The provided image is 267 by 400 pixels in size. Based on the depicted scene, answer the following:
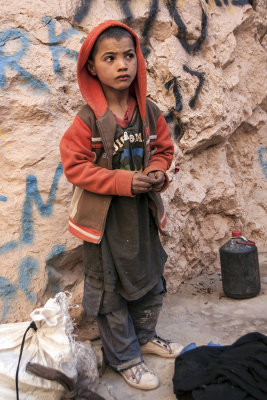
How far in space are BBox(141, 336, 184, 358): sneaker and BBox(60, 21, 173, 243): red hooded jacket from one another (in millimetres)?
762

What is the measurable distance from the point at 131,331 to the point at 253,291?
4.30 feet

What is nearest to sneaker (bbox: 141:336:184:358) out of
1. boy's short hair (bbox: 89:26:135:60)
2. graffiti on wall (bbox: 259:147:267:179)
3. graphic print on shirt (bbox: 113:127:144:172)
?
graphic print on shirt (bbox: 113:127:144:172)

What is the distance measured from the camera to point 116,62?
209 centimetres

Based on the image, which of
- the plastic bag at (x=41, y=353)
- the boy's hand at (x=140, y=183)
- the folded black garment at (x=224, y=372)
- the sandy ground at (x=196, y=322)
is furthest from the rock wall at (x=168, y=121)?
the folded black garment at (x=224, y=372)

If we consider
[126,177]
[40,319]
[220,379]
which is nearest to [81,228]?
[126,177]

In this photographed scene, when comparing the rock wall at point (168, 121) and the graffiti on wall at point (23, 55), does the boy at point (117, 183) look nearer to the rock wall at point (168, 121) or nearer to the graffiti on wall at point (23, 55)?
the rock wall at point (168, 121)

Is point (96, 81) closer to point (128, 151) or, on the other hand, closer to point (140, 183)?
point (128, 151)

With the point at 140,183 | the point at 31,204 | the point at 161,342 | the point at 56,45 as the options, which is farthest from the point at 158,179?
the point at 56,45

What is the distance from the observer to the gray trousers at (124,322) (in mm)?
2289

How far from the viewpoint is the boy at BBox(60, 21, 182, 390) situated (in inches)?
82.1

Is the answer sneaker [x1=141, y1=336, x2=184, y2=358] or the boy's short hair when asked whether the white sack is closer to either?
sneaker [x1=141, y1=336, x2=184, y2=358]

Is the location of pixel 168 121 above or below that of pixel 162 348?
above

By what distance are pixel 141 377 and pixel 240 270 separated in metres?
1.37

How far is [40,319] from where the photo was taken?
1.88m
